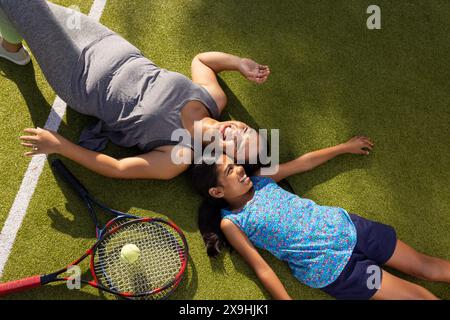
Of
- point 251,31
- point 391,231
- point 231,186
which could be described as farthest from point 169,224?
point 251,31

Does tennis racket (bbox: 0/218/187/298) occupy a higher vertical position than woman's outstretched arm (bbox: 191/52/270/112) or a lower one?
lower

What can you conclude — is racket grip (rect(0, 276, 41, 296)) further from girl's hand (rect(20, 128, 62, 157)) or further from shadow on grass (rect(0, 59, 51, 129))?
shadow on grass (rect(0, 59, 51, 129))

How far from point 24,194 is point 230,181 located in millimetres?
1640

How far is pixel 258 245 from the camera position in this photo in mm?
3475

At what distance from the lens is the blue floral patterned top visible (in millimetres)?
3314

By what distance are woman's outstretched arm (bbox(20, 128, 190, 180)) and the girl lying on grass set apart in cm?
24

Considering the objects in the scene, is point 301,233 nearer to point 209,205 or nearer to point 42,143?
point 209,205

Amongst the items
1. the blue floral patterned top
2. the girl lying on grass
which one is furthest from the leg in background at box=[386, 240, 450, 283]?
the blue floral patterned top

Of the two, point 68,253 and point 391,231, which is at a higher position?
point 391,231

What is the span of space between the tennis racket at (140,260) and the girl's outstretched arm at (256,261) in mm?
363

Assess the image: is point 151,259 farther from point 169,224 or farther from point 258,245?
point 258,245

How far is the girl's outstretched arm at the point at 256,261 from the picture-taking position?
3359 mm

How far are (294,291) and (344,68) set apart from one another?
2004mm

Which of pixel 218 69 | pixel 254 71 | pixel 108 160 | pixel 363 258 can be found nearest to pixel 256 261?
pixel 363 258
